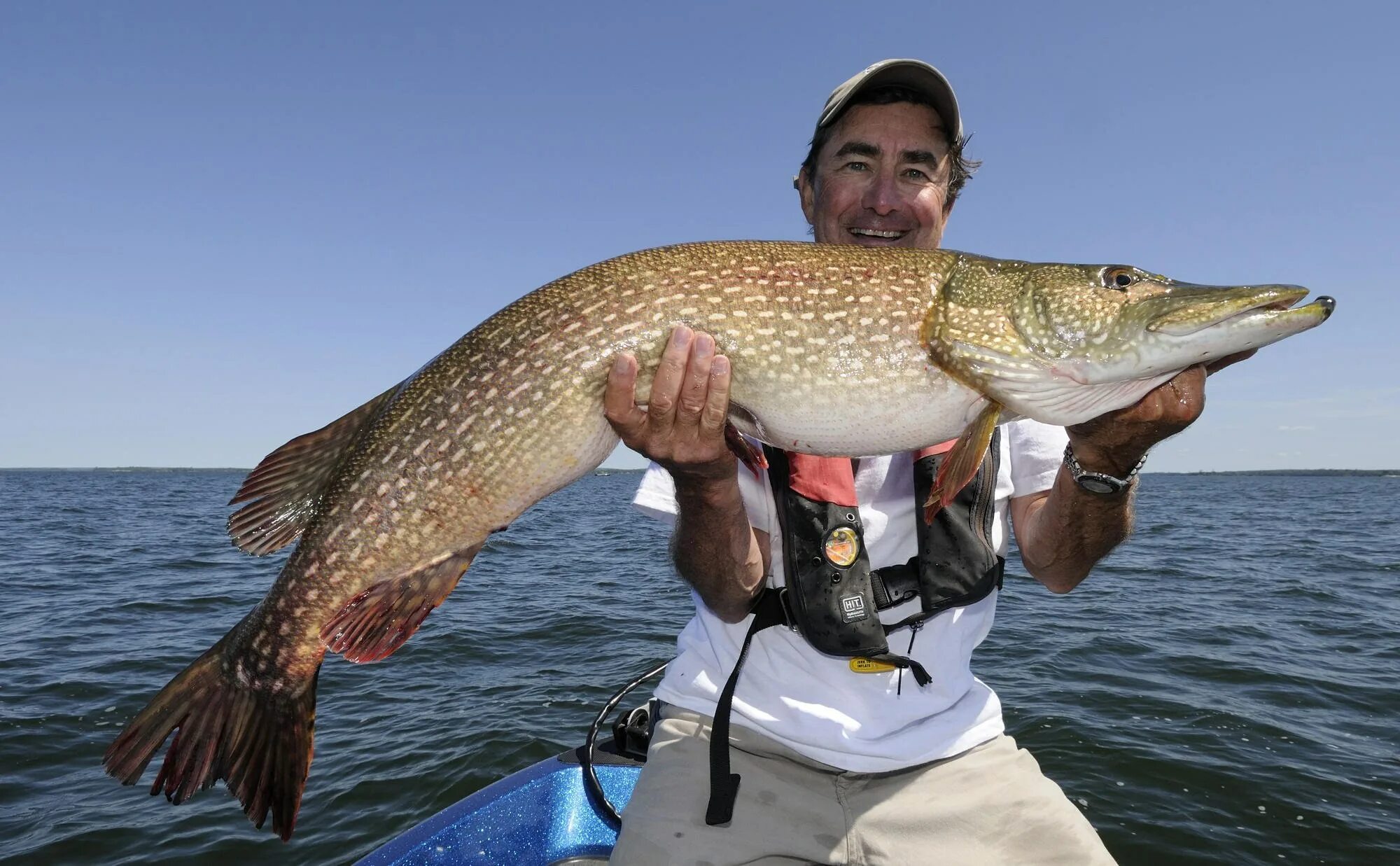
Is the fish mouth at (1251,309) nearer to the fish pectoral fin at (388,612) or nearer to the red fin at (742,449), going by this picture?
the red fin at (742,449)

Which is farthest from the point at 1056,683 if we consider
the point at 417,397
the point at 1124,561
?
the point at 1124,561

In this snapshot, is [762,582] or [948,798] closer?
[948,798]

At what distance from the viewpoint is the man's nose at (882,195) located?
3391 mm

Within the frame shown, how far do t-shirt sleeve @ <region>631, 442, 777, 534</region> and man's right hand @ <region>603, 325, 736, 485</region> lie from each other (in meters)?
0.47

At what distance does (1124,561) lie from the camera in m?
15.4

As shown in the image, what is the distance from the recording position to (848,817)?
2514 millimetres

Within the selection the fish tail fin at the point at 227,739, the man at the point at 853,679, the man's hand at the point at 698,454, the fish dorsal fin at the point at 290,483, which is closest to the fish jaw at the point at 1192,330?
the man at the point at 853,679

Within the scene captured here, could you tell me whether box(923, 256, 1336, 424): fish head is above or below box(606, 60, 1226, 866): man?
above

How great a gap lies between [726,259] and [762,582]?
1.20m

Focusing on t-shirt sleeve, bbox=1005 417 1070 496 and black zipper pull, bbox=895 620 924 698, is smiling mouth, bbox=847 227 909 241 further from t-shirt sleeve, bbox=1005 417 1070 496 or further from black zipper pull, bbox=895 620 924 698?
black zipper pull, bbox=895 620 924 698

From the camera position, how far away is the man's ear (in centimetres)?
388

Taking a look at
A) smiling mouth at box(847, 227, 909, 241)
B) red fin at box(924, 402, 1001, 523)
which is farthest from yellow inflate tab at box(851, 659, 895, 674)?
smiling mouth at box(847, 227, 909, 241)

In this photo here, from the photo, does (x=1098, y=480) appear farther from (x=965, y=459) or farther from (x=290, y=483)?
(x=290, y=483)

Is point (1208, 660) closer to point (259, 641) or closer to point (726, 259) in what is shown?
point (726, 259)
